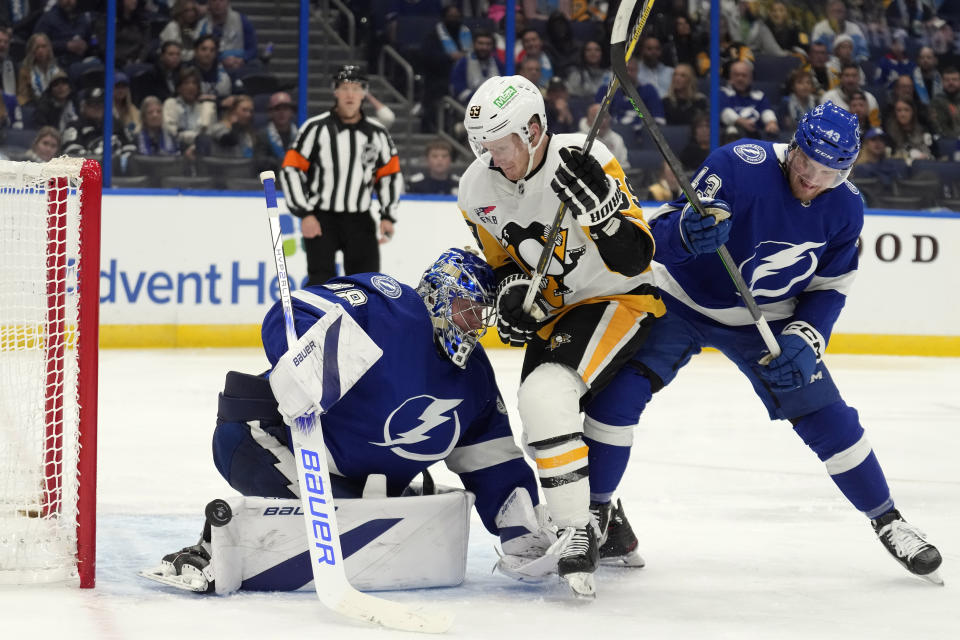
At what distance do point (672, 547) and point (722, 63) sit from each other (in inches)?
192

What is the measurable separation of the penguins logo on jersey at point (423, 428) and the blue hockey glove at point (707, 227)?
0.55 meters

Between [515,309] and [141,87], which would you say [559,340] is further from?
[141,87]

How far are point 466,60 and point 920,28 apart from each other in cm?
271

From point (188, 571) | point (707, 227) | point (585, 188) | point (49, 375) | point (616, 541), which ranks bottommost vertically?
point (616, 541)

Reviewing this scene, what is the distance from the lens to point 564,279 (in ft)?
8.31

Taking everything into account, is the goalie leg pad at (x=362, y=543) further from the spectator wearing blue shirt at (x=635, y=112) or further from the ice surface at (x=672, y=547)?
the spectator wearing blue shirt at (x=635, y=112)

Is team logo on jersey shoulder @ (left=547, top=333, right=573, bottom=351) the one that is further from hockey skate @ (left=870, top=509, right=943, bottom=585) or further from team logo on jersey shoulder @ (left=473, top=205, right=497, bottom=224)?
hockey skate @ (left=870, top=509, right=943, bottom=585)

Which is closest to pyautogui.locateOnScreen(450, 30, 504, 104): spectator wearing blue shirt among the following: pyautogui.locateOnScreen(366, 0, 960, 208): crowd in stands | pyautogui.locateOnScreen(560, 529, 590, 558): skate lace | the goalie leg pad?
pyautogui.locateOnScreen(366, 0, 960, 208): crowd in stands

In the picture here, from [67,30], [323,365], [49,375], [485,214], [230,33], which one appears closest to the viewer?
[323,365]

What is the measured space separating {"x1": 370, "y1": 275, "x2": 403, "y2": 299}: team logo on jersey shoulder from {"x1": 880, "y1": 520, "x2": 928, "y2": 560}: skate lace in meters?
1.13

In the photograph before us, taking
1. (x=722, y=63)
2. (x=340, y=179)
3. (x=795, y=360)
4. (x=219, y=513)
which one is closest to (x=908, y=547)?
(x=795, y=360)

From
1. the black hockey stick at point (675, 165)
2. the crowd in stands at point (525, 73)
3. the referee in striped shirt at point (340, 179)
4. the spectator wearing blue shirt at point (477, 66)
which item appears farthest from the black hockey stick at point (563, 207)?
the spectator wearing blue shirt at point (477, 66)

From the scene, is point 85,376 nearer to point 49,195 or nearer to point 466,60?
point 49,195

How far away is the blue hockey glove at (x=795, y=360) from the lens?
Answer: 8.38 ft
